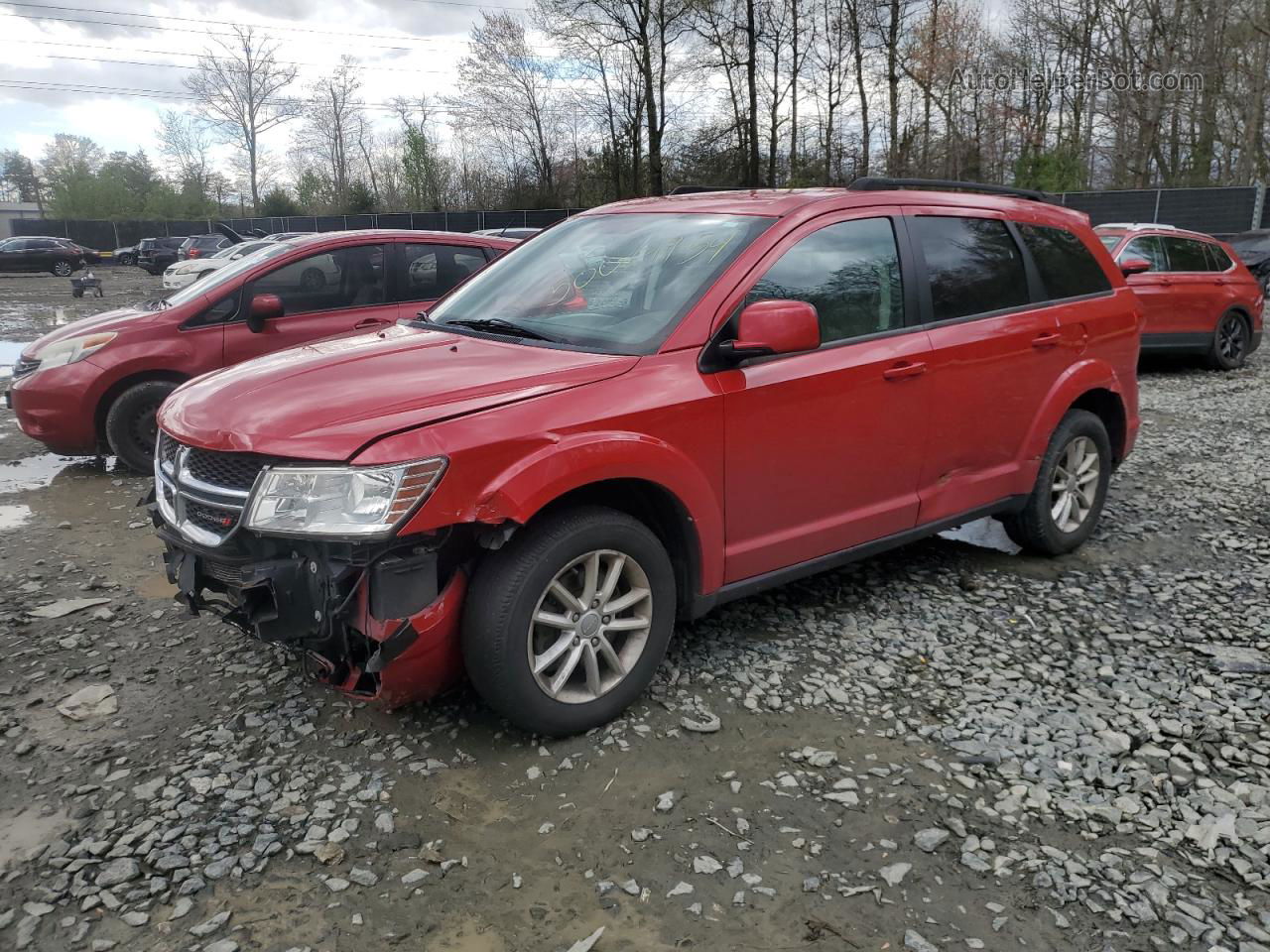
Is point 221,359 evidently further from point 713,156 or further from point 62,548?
point 713,156

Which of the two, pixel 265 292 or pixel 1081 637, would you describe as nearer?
pixel 1081 637

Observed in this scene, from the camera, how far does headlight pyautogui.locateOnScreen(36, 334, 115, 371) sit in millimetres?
7039

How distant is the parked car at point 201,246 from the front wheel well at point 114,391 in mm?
25469

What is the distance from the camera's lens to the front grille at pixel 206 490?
3066 mm

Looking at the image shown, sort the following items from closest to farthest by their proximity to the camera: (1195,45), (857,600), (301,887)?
(301,887) → (857,600) → (1195,45)

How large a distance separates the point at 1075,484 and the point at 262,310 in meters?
5.52

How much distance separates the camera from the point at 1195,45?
107 ft

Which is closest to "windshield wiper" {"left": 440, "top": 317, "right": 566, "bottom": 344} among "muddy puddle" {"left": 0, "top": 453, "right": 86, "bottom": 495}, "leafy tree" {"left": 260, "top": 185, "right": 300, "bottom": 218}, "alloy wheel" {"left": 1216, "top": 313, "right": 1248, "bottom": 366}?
"muddy puddle" {"left": 0, "top": 453, "right": 86, "bottom": 495}

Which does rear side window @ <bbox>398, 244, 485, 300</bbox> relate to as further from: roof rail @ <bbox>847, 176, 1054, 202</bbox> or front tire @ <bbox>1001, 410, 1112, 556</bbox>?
front tire @ <bbox>1001, 410, 1112, 556</bbox>

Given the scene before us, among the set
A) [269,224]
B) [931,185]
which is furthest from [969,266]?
[269,224]

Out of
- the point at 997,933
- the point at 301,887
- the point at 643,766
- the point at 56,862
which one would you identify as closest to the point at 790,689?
the point at 643,766

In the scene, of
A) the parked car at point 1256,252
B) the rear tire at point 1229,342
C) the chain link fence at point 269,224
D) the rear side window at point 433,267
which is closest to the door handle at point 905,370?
the rear side window at point 433,267

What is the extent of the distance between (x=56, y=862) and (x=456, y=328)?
7.71ft

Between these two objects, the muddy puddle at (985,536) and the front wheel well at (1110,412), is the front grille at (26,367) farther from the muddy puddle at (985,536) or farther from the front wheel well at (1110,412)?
the front wheel well at (1110,412)
